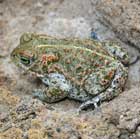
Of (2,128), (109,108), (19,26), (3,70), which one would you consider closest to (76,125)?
(109,108)

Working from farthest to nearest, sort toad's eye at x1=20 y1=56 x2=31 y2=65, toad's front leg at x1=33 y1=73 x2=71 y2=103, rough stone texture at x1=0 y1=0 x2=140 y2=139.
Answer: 1. toad's eye at x1=20 y1=56 x2=31 y2=65
2. toad's front leg at x1=33 y1=73 x2=71 y2=103
3. rough stone texture at x1=0 y1=0 x2=140 y2=139

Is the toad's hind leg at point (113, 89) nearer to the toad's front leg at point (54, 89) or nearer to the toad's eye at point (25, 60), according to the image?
the toad's front leg at point (54, 89)

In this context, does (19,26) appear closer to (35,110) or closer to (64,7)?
(64,7)

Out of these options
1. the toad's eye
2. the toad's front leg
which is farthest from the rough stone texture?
the toad's eye

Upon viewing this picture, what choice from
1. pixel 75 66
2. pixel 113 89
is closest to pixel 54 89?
pixel 75 66

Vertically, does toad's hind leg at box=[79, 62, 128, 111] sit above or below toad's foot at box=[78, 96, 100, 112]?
above

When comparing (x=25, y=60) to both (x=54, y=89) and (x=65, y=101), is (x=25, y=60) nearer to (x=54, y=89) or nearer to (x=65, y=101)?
(x=54, y=89)

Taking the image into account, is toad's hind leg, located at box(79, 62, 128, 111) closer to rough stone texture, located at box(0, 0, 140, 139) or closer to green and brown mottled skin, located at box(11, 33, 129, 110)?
green and brown mottled skin, located at box(11, 33, 129, 110)
